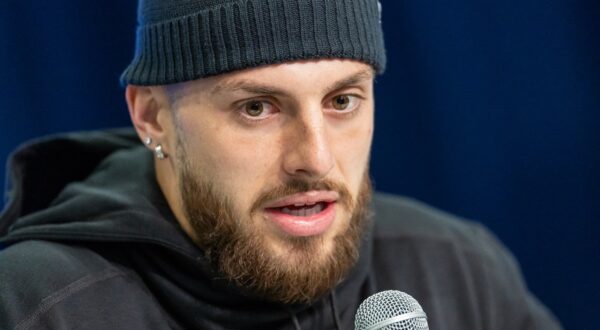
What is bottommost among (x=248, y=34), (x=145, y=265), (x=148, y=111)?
(x=145, y=265)

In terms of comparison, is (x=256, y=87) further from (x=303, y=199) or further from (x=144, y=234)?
(x=144, y=234)

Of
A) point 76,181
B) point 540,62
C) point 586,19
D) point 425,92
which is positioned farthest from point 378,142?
point 76,181

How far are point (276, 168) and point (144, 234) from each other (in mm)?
268

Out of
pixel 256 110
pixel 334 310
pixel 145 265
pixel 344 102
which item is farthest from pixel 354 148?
pixel 145 265

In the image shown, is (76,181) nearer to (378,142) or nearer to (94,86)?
(94,86)

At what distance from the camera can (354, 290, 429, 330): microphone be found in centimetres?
117

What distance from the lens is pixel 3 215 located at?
1.72m

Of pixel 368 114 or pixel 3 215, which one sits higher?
pixel 368 114

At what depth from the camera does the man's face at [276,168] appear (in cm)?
148

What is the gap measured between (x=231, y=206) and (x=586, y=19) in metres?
1.46

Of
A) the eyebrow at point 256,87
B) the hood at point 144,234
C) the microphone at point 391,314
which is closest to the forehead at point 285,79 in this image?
the eyebrow at point 256,87

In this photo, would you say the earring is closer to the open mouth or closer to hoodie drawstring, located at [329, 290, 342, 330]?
the open mouth

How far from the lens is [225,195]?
5.05 ft

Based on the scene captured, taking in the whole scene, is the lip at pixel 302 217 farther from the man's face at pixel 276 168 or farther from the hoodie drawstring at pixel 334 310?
the hoodie drawstring at pixel 334 310
